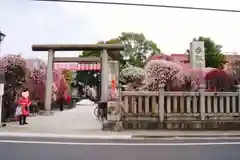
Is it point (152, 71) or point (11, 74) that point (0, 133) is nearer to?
point (11, 74)

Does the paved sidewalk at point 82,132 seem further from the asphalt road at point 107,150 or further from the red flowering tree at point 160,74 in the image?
the red flowering tree at point 160,74

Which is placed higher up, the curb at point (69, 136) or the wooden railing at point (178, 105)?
the wooden railing at point (178, 105)

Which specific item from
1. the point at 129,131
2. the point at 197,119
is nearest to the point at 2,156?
the point at 129,131

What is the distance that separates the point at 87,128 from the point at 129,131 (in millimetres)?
2179

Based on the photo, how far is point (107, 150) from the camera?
1093 cm

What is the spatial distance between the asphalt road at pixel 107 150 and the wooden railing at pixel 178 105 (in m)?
3.30

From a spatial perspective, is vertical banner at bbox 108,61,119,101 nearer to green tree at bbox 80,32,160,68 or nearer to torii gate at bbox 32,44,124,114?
torii gate at bbox 32,44,124,114

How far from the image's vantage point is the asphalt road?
9.61 m

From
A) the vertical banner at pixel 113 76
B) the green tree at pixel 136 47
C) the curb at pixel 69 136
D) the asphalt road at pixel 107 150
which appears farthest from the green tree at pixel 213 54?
the asphalt road at pixel 107 150

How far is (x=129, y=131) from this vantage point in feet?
54.3

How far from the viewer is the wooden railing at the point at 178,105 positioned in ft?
56.6

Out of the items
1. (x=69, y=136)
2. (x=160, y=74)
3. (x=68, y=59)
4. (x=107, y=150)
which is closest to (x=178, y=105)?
(x=69, y=136)

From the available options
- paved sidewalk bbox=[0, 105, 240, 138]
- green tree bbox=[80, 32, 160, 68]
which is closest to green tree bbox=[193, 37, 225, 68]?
green tree bbox=[80, 32, 160, 68]

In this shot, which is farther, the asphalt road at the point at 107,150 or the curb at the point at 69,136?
the curb at the point at 69,136
